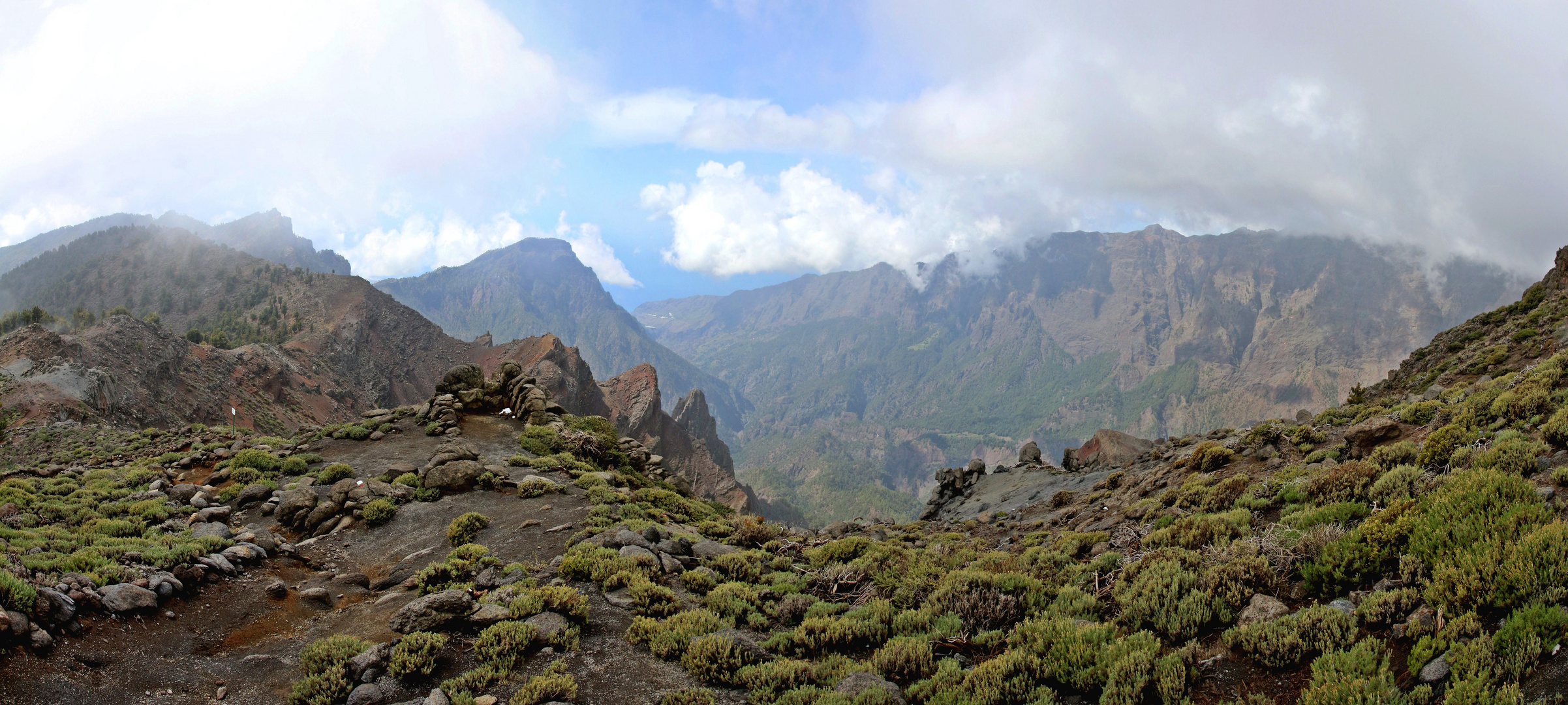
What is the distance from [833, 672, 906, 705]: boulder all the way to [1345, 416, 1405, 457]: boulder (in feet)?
62.0

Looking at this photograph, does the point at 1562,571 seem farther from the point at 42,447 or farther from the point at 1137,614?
the point at 42,447

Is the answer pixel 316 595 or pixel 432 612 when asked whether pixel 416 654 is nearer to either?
pixel 432 612

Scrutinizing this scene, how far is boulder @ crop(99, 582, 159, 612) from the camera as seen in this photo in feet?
39.2

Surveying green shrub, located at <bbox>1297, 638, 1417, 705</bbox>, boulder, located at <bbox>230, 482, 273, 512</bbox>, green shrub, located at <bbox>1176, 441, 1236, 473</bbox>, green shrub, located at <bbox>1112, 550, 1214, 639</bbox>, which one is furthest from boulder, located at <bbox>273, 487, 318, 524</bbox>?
green shrub, located at <bbox>1176, 441, 1236, 473</bbox>

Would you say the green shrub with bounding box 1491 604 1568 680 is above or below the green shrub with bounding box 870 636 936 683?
above

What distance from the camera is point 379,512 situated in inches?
846

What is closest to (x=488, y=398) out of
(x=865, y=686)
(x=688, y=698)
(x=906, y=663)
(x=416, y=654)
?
(x=416, y=654)

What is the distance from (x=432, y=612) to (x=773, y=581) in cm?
791

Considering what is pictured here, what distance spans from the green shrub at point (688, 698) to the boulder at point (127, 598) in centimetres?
1080

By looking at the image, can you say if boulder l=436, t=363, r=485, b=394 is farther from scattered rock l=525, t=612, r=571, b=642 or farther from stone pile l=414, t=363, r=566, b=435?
scattered rock l=525, t=612, r=571, b=642

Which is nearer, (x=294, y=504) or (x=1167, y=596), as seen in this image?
(x=1167, y=596)

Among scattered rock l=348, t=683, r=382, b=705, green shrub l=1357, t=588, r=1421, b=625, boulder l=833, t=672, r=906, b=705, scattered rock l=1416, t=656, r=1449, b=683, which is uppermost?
green shrub l=1357, t=588, r=1421, b=625

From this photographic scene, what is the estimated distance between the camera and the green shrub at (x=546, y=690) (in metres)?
9.77

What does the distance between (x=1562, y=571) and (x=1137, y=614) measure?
199 inches
